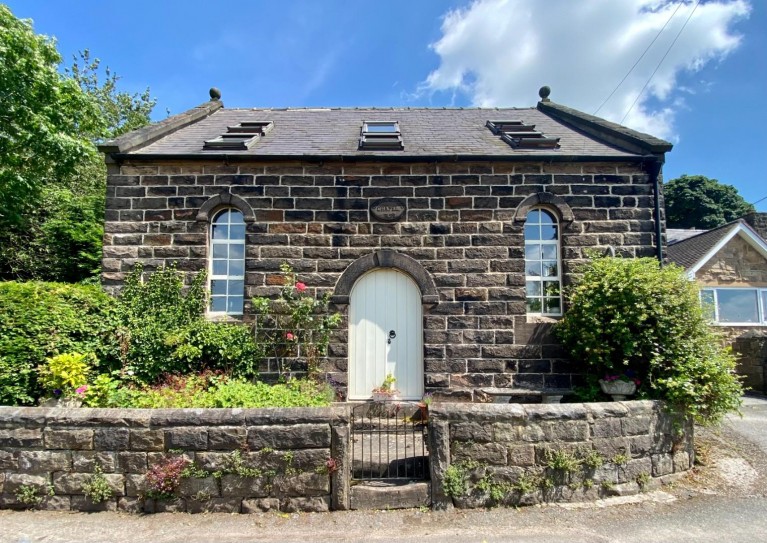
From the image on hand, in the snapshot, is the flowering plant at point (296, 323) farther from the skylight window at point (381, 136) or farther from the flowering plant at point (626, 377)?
the flowering plant at point (626, 377)

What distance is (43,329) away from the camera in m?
6.67

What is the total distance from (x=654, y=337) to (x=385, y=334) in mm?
4447

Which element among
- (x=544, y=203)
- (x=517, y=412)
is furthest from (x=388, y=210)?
(x=517, y=412)

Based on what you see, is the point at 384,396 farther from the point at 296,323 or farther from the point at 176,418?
the point at 176,418

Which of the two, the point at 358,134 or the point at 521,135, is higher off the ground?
the point at 358,134

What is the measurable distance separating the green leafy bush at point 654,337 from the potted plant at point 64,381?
766 cm

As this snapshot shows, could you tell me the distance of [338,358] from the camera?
8.02 meters

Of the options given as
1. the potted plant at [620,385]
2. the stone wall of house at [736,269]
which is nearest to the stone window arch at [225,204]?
the potted plant at [620,385]

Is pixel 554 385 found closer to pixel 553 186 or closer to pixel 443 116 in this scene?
pixel 553 186

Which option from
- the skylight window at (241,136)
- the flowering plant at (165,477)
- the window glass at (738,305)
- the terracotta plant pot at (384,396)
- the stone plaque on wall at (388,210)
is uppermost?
the skylight window at (241,136)

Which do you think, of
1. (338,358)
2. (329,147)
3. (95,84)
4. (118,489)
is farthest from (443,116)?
(95,84)

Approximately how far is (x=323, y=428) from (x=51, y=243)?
1281 centimetres

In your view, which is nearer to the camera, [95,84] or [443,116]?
[443,116]

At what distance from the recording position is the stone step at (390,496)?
449cm
